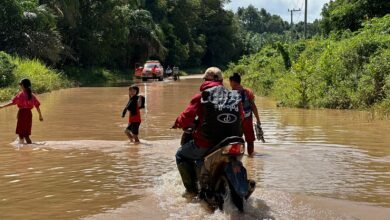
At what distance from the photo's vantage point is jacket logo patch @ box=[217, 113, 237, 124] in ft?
19.6

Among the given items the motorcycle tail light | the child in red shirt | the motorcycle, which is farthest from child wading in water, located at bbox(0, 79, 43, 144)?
the motorcycle tail light

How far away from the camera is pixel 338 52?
73.3 feet

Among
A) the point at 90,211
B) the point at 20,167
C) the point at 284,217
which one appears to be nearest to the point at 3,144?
the point at 20,167

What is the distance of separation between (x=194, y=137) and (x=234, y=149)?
82 centimetres

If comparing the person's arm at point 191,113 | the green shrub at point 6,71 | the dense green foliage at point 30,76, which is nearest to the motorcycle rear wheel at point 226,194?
the person's arm at point 191,113

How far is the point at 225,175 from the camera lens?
5.91 m

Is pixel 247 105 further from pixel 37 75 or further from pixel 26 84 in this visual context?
pixel 37 75

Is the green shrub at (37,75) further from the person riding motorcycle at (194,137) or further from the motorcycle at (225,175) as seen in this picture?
the motorcycle at (225,175)

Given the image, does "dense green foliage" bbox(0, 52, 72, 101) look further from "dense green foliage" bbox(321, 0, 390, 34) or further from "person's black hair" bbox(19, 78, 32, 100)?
"dense green foliage" bbox(321, 0, 390, 34)

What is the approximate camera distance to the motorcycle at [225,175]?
5750 mm

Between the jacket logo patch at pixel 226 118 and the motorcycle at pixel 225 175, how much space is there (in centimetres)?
25

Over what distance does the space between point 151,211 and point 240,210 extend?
110 cm

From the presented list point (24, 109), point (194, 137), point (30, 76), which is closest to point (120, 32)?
point (30, 76)

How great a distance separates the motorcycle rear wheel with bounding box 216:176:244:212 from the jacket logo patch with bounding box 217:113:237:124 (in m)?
0.60
